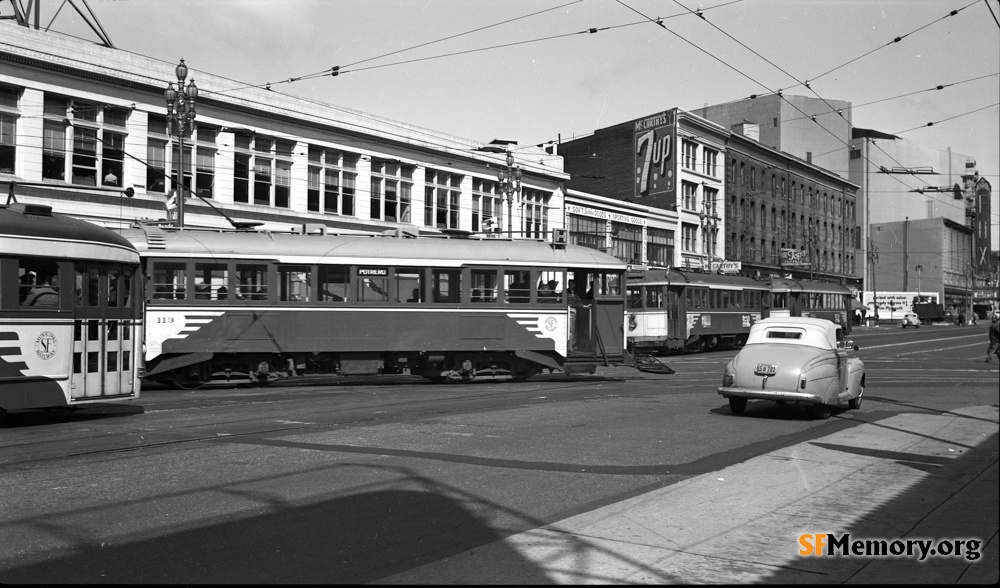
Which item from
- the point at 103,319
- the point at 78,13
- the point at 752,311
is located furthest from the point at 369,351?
the point at 752,311

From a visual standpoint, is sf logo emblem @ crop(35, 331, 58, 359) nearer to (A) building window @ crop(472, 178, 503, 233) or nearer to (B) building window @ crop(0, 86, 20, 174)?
(B) building window @ crop(0, 86, 20, 174)

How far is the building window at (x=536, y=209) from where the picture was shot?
5228cm

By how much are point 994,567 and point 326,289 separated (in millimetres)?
18177

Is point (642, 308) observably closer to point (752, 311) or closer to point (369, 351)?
point (752, 311)

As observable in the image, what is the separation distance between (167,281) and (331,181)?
2180cm

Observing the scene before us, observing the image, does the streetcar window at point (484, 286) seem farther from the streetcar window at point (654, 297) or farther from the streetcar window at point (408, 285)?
the streetcar window at point (654, 297)

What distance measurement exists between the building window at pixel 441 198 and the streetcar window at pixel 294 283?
25.4m

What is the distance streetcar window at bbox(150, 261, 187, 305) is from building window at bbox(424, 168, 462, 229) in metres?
26.4

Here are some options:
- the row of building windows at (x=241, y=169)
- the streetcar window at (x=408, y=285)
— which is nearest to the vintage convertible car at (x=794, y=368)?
the streetcar window at (x=408, y=285)

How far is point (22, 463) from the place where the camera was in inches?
364

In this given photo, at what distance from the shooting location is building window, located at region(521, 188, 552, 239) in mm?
52281

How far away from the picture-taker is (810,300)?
5138 centimetres

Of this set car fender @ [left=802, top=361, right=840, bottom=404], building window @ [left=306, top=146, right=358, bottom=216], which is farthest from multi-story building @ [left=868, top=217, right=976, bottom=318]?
car fender @ [left=802, top=361, right=840, bottom=404]

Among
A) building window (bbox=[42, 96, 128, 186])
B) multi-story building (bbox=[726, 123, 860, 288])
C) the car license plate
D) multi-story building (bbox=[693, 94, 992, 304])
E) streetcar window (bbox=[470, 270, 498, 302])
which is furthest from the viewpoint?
multi-story building (bbox=[693, 94, 992, 304])
